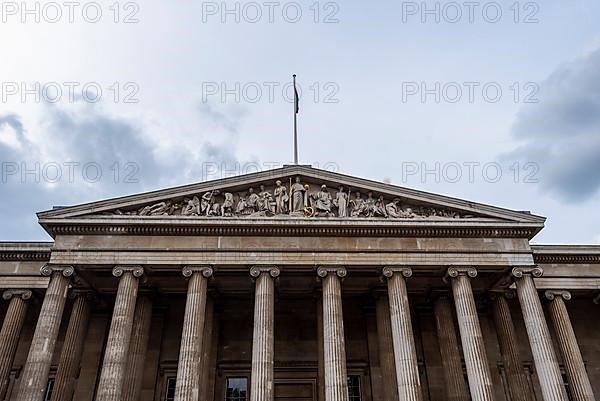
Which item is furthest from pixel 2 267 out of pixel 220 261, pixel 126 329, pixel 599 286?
pixel 599 286

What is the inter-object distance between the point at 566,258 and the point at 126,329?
2005 centimetres

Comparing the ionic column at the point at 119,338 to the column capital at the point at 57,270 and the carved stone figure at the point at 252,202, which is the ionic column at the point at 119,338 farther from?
the carved stone figure at the point at 252,202

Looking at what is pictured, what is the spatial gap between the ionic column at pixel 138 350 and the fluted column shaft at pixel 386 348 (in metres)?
10.1

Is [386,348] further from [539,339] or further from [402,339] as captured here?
[539,339]

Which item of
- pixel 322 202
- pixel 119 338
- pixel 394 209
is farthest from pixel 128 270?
pixel 394 209

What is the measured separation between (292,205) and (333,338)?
5827 mm

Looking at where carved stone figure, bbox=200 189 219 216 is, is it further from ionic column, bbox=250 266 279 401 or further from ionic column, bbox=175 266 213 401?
ionic column, bbox=250 266 279 401

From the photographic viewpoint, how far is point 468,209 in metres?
21.7

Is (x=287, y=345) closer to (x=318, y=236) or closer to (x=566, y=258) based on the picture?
(x=318, y=236)

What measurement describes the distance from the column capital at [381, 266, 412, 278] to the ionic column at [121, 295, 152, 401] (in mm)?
10537

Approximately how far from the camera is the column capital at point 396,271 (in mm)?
20422

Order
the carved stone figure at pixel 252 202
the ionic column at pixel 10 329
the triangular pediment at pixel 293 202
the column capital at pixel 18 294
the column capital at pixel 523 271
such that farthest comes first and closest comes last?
the column capital at pixel 18 294
the carved stone figure at pixel 252 202
the triangular pediment at pixel 293 202
the ionic column at pixel 10 329
the column capital at pixel 523 271

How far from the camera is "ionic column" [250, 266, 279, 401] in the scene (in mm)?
17766

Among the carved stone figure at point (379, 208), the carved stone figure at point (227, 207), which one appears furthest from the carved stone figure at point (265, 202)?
the carved stone figure at point (379, 208)
